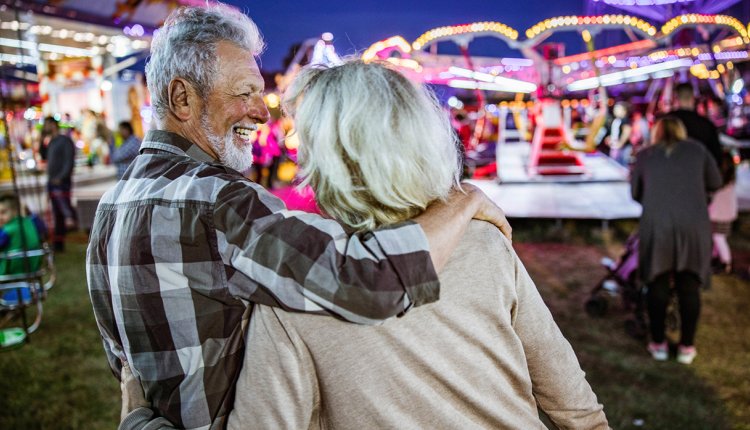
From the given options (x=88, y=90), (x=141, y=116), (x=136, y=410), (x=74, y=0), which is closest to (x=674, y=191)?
(x=136, y=410)

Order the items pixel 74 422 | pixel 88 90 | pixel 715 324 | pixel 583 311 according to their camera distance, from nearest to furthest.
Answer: pixel 74 422, pixel 715 324, pixel 583 311, pixel 88 90

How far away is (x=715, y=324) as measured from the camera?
491 cm

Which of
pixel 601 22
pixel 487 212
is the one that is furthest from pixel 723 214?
pixel 487 212

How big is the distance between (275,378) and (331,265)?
0.89 ft

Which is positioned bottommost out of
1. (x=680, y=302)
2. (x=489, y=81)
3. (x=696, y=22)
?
(x=680, y=302)

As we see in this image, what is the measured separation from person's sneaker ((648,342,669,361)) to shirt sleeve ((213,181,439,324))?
12.5 feet

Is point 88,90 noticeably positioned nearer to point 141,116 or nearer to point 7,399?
point 141,116

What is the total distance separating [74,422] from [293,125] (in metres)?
3.33

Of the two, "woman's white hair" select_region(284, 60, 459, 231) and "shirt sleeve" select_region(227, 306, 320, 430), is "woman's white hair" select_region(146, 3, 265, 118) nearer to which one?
"woman's white hair" select_region(284, 60, 459, 231)

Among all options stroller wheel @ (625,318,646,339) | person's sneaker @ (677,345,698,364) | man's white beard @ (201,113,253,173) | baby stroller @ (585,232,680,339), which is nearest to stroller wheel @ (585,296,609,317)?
baby stroller @ (585,232,680,339)

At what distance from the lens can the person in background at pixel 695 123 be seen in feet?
17.6

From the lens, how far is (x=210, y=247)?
1248 millimetres

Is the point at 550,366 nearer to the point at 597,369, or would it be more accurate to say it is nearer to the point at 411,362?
the point at 411,362

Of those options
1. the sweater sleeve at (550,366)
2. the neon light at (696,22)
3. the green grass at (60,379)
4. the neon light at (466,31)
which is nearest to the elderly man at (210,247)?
the sweater sleeve at (550,366)
